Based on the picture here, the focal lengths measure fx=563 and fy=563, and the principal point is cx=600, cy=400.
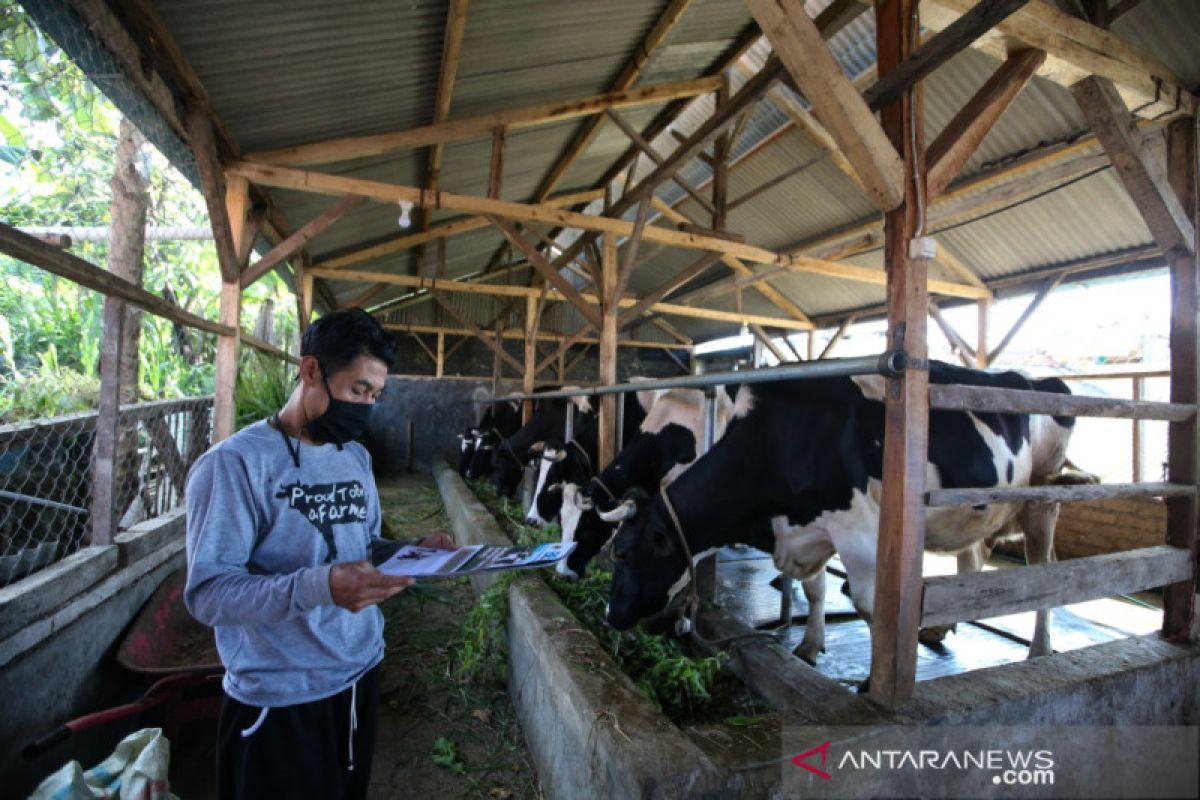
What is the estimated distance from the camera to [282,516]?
57.8 inches

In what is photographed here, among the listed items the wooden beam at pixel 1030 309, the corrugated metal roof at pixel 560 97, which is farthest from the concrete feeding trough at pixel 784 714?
the wooden beam at pixel 1030 309

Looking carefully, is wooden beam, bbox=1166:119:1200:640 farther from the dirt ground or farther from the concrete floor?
the dirt ground

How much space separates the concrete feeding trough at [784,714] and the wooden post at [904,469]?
182mm

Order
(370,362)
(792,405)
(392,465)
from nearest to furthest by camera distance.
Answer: (370,362), (792,405), (392,465)

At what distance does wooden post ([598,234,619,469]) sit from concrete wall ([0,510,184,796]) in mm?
3595

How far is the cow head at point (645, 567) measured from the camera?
125 inches

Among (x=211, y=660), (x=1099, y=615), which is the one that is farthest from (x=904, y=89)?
(x=1099, y=615)

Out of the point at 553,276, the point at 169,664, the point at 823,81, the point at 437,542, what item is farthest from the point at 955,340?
the point at 169,664

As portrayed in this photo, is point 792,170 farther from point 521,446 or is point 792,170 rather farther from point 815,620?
point 815,620

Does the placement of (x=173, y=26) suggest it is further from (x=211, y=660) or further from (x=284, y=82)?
(x=211, y=660)

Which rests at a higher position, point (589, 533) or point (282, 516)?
point (282, 516)

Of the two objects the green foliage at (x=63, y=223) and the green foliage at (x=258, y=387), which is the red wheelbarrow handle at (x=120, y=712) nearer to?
the green foliage at (x=63, y=223)

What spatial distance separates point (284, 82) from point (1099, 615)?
772 cm

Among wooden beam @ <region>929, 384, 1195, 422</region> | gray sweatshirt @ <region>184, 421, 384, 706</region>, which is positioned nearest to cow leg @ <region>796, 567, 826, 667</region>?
wooden beam @ <region>929, 384, 1195, 422</region>
